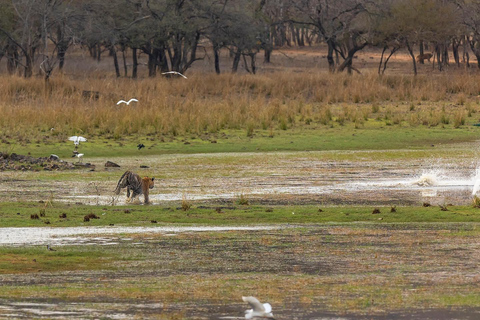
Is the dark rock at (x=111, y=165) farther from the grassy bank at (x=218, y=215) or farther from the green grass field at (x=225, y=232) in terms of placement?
the grassy bank at (x=218, y=215)

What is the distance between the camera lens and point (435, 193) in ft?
47.3

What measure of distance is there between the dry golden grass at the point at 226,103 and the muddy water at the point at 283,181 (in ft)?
16.2

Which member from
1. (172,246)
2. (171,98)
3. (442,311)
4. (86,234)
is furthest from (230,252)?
(171,98)

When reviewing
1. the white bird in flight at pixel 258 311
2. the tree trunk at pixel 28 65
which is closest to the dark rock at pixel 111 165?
the white bird in flight at pixel 258 311

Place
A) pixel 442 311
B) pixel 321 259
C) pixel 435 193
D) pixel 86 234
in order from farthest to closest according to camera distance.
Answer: pixel 435 193 < pixel 86 234 < pixel 321 259 < pixel 442 311

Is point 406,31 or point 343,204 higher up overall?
point 406,31

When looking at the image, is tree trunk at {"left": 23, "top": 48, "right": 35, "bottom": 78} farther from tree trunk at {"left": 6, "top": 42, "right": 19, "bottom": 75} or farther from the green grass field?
the green grass field

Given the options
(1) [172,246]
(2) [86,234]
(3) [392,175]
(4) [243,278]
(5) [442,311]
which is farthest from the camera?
(3) [392,175]

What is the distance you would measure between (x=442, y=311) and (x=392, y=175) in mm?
10643

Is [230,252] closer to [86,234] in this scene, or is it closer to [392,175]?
[86,234]

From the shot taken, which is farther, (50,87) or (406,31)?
(406,31)

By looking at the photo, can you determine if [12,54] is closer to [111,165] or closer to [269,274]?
[111,165]

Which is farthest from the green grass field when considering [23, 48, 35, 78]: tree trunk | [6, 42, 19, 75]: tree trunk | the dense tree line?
[6, 42, 19, 75]: tree trunk

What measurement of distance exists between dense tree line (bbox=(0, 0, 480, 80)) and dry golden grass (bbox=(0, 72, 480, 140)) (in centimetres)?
851
